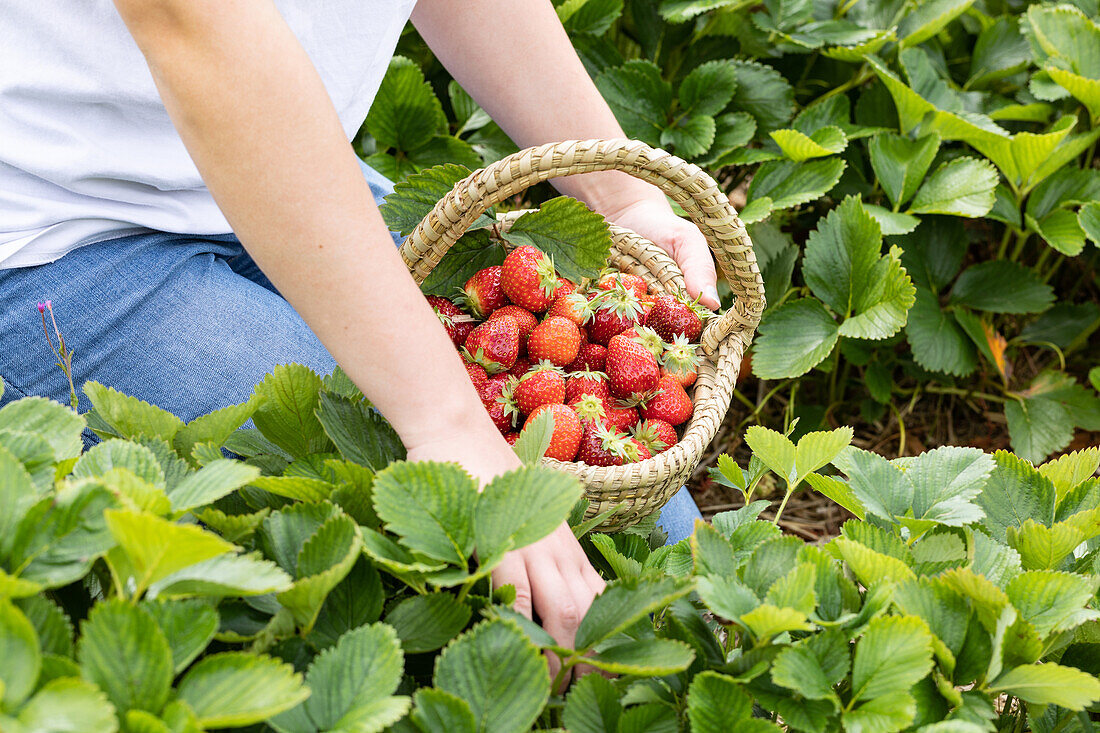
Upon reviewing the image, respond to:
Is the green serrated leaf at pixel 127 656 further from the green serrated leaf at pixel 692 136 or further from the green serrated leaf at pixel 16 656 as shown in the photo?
the green serrated leaf at pixel 692 136

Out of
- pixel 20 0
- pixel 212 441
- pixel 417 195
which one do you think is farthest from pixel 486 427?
pixel 20 0

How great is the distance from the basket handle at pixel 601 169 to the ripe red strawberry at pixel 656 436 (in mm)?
155

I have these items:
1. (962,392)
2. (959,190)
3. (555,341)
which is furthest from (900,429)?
(555,341)

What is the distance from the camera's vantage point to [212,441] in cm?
60

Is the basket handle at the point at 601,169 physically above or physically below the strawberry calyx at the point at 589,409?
above

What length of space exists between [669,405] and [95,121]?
0.67 m

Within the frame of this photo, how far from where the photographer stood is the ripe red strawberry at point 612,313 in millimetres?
1075

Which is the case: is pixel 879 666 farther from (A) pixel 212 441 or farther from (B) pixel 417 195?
(B) pixel 417 195

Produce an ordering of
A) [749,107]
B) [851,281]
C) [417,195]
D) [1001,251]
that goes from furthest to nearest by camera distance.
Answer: [1001,251] → [749,107] → [851,281] → [417,195]

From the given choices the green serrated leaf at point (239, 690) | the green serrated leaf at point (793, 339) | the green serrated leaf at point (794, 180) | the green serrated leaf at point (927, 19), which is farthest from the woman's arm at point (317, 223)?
the green serrated leaf at point (927, 19)

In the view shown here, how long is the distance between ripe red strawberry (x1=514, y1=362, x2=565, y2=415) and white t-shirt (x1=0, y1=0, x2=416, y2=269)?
392 mm

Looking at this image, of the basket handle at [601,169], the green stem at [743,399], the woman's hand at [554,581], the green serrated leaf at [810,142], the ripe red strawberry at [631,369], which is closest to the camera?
the woman's hand at [554,581]

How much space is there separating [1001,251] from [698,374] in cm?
101

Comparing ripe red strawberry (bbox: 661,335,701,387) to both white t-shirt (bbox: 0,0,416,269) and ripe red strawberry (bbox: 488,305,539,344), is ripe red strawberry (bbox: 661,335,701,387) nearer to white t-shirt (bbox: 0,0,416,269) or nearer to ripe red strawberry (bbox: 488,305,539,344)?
ripe red strawberry (bbox: 488,305,539,344)
